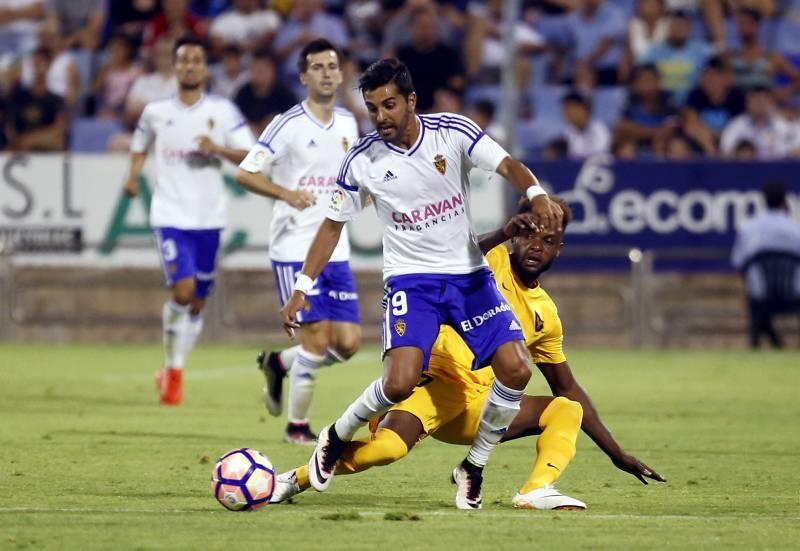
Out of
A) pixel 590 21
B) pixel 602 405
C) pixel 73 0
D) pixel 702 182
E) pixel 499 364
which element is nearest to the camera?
pixel 499 364

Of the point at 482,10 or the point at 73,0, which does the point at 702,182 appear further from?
the point at 73,0

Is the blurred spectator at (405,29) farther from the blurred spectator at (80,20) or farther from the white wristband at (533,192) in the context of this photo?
the white wristband at (533,192)

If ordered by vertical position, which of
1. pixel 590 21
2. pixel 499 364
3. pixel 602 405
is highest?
pixel 590 21

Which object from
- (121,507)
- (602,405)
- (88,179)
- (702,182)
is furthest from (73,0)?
(121,507)

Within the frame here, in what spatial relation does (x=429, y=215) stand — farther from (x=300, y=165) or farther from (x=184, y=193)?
(x=184, y=193)

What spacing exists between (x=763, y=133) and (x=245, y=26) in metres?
6.86

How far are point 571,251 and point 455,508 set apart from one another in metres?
11.7

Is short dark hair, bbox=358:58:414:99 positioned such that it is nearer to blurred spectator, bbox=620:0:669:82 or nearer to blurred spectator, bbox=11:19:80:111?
blurred spectator, bbox=620:0:669:82

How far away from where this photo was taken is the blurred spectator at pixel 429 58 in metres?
20.6

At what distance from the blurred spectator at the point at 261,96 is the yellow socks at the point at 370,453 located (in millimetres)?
12657

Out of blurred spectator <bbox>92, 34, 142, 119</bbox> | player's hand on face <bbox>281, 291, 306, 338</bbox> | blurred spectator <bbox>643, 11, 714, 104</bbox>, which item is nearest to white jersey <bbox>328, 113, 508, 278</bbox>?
player's hand on face <bbox>281, 291, 306, 338</bbox>

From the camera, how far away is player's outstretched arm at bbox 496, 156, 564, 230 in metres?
7.19

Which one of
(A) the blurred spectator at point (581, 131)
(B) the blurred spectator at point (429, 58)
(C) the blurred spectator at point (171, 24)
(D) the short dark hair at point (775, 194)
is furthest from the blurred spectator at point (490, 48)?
(D) the short dark hair at point (775, 194)

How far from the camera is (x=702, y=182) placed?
19078mm
